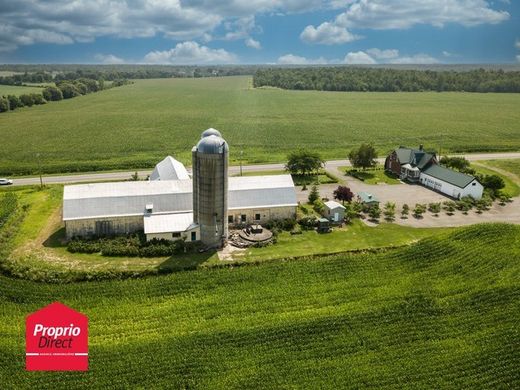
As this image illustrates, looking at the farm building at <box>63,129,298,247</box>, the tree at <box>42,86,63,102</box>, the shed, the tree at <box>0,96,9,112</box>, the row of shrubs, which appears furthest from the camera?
the tree at <box>42,86,63,102</box>

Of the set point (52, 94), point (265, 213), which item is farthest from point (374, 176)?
point (52, 94)

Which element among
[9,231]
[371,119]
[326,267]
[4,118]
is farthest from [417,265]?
[4,118]

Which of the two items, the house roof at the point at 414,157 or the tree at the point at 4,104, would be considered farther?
the tree at the point at 4,104

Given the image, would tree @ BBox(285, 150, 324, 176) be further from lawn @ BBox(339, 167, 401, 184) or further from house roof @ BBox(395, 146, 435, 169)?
house roof @ BBox(395, 146, 435, 169)

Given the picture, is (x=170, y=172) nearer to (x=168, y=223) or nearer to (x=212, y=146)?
(x=168, y=223)

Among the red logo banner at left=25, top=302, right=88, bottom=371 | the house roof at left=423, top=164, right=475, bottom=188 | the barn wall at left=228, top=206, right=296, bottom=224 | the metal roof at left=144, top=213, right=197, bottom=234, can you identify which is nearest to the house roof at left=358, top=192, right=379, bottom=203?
the barn wall at left=228, top=206, right=296, bottom=224

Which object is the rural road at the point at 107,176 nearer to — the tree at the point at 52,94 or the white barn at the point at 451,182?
the white barn at the point at 451,182

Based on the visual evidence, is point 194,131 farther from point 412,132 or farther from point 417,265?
point 417,265

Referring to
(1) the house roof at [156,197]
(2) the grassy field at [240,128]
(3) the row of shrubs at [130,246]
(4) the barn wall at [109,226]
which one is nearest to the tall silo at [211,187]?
(3) the row of shrubs at [130,246]
